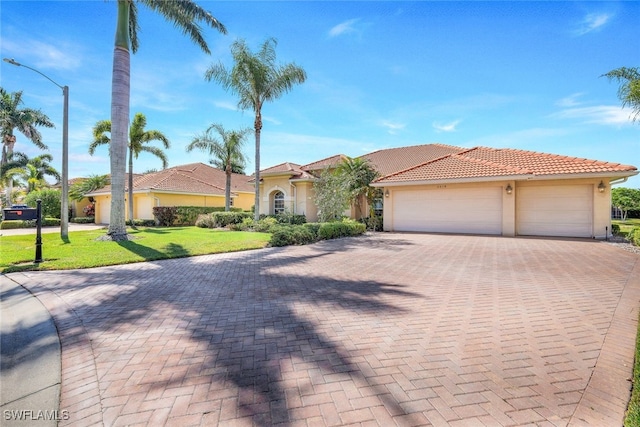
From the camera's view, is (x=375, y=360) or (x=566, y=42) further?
(x=566, y=42)

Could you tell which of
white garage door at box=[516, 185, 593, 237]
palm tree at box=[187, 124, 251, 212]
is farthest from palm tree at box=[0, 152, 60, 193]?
white garage door at box=[516, 185, 593, 237]

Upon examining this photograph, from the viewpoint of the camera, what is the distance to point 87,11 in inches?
465

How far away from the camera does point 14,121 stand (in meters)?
32.1

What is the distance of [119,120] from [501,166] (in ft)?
66.7

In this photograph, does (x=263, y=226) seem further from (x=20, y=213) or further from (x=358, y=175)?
(x=20, y=213)

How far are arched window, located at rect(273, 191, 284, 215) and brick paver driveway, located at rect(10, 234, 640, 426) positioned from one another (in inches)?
682

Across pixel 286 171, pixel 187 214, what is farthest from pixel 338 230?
pixel 187 214

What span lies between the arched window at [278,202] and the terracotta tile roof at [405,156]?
8.41 metres

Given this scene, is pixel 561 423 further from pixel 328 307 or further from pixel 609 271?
pixel 609 271

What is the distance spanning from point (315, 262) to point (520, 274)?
5.72 meters

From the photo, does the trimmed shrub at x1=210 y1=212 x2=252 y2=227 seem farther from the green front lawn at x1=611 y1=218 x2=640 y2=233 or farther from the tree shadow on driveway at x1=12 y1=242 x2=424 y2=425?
the green front lawn at x1=611 y1=218 x2=640 y2=233

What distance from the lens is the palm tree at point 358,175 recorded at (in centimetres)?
1967

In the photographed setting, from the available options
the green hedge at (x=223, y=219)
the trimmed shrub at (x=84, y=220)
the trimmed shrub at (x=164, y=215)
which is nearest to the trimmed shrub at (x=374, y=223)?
the green hedge at (x=223, y=219)

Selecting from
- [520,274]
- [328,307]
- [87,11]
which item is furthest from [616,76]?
[87,11]
